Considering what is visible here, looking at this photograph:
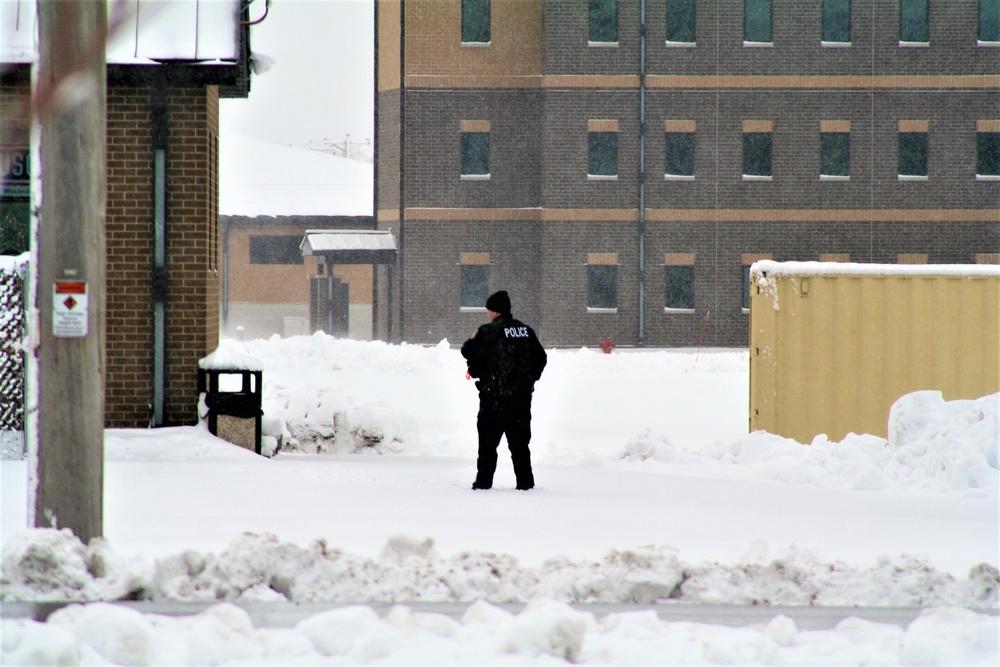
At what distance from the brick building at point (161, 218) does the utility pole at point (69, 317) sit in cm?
602

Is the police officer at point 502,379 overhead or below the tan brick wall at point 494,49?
below

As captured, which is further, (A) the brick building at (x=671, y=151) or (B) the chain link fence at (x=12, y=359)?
(A) the brick building at (x=671, y=151)

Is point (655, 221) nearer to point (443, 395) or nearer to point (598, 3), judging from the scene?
point (598, 3)

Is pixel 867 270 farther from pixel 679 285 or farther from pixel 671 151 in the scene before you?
pixel 671 151

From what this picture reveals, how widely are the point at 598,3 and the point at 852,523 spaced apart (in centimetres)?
3103

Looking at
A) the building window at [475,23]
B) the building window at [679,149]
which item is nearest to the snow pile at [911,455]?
the building window at [679,149]

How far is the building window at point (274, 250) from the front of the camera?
147 ft

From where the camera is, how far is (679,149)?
36875 mm

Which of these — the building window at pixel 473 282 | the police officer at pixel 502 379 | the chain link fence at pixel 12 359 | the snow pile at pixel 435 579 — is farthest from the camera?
the building window at pixel 473 282

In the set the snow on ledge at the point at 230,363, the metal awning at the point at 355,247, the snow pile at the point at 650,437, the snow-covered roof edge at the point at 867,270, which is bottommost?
the snow pile at the point at 650,437

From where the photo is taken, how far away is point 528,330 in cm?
979

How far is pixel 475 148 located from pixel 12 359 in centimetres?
2721

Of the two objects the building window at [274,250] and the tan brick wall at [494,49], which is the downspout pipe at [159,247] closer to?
the tan brick wall at [494,49]

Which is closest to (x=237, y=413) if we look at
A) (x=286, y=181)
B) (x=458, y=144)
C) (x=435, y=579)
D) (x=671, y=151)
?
(x=435, y=579)
